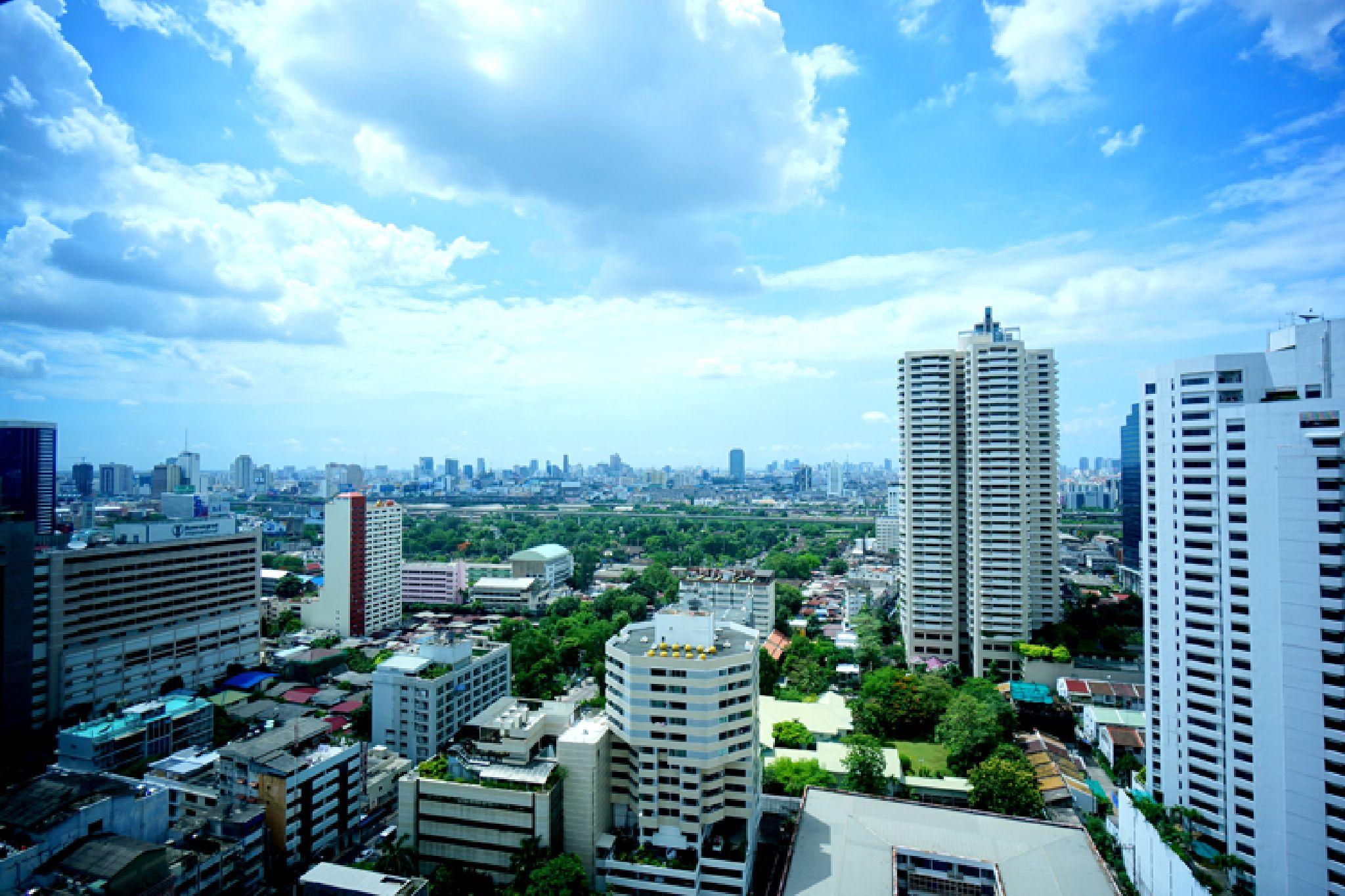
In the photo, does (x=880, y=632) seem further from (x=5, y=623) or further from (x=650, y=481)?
(x=650, y=481)

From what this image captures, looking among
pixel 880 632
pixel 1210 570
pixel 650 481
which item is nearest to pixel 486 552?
pixel 880 632

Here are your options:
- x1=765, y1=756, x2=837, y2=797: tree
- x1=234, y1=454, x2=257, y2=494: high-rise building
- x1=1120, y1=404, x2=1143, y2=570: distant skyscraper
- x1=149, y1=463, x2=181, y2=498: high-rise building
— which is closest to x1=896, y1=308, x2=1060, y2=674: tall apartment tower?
x1=765, y1=756, x2=837, y2=797: tree

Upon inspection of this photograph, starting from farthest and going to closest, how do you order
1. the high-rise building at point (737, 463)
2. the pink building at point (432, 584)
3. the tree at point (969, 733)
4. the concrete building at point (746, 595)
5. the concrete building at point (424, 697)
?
the high-rise building at point (737, 463) → the pink building at point (432, 584) → the concrete building at point (746, 595) → the concrete building at point (424, 697) → the tree at point (969, 733)

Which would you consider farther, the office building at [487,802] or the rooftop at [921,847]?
the office building at [487,802]

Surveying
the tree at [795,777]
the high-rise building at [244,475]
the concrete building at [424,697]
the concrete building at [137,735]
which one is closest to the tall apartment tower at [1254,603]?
the tree at [795,777]

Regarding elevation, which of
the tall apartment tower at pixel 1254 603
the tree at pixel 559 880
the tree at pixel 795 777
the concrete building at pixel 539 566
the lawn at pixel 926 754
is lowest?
the lawn at pixel 926 754

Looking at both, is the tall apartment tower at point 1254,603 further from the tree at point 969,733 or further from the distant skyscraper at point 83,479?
the distant skyscraper at point 83,479

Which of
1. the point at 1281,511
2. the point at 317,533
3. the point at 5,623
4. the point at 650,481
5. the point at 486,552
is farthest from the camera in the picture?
the point at 650,481
